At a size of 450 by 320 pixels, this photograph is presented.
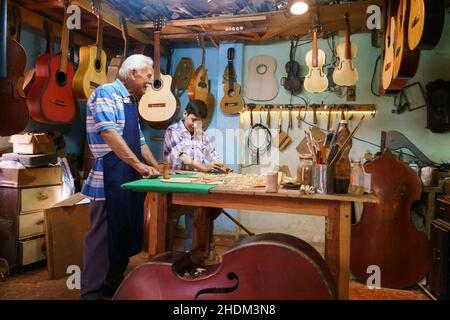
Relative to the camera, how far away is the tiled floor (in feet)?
8.73

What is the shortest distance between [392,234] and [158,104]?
311 cm

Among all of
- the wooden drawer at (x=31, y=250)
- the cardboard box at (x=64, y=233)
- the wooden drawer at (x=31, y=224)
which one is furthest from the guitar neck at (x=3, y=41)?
the wooden drawer at (x=31, y=250)

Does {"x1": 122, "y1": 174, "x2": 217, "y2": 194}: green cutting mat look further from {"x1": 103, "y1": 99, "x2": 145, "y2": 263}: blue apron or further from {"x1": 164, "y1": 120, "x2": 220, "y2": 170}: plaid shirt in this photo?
{"x1": 164, "y1": 120, "x2": 220, "y2": 170}: plaid shirt

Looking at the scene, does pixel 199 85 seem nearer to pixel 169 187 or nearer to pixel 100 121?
pixel 100 121

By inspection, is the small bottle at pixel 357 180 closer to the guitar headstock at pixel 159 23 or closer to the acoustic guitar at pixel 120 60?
the acoustic guitar at pixel 120 60

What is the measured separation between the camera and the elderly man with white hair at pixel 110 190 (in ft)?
7.52

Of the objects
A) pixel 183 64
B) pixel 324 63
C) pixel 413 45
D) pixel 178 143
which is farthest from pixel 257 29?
pixel 413 45

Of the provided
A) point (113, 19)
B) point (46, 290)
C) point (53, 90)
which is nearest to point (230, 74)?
point (113, 19)

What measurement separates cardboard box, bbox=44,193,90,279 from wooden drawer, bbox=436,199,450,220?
3.42 m

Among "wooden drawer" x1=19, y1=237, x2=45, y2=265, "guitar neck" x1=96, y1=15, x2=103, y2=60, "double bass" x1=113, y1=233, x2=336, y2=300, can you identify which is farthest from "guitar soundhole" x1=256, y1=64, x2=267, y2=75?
"double bass" x1=113, y1=233, x2=336, y2=300

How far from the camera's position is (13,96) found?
2660mm

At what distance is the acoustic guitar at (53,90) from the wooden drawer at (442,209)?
3824 mm

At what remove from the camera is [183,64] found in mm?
4977

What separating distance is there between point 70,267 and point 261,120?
302 centimetres
